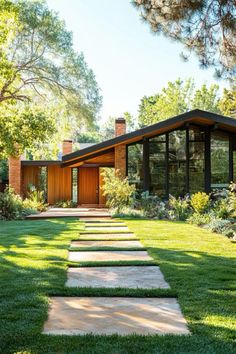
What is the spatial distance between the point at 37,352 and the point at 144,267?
304 centimetres

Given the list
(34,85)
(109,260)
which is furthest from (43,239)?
(34,85)

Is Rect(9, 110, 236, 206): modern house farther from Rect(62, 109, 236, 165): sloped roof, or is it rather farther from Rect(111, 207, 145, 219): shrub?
Rect(111, 207, 145, 219): shrub

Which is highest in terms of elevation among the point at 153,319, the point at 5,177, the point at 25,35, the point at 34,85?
the point at 25,35

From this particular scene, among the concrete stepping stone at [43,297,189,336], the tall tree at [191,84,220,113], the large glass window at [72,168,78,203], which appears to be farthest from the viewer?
the tall tree at [191,84,220,113]

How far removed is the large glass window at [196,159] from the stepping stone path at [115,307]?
33.7ft

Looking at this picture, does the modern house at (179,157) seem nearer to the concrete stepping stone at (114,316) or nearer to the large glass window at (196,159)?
the large glass window at (196,159)

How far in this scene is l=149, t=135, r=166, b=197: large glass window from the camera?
16.2 metres

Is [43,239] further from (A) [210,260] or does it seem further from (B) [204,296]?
(B) [204,296]

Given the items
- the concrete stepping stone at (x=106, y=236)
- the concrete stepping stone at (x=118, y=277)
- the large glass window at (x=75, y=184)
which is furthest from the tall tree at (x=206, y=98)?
the concrete stepping stone at (x=118, y=277)

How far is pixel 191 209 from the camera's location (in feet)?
45.0

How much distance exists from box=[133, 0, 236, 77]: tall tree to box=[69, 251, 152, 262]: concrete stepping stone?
3.72m

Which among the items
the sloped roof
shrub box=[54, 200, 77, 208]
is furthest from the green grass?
shrub box=[54, 200, 77, 208]

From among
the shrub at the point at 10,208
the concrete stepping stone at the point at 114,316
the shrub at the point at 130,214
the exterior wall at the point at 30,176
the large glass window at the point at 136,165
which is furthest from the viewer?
the exterior wall at the point at 30,176

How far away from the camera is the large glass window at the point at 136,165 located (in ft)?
54.0
